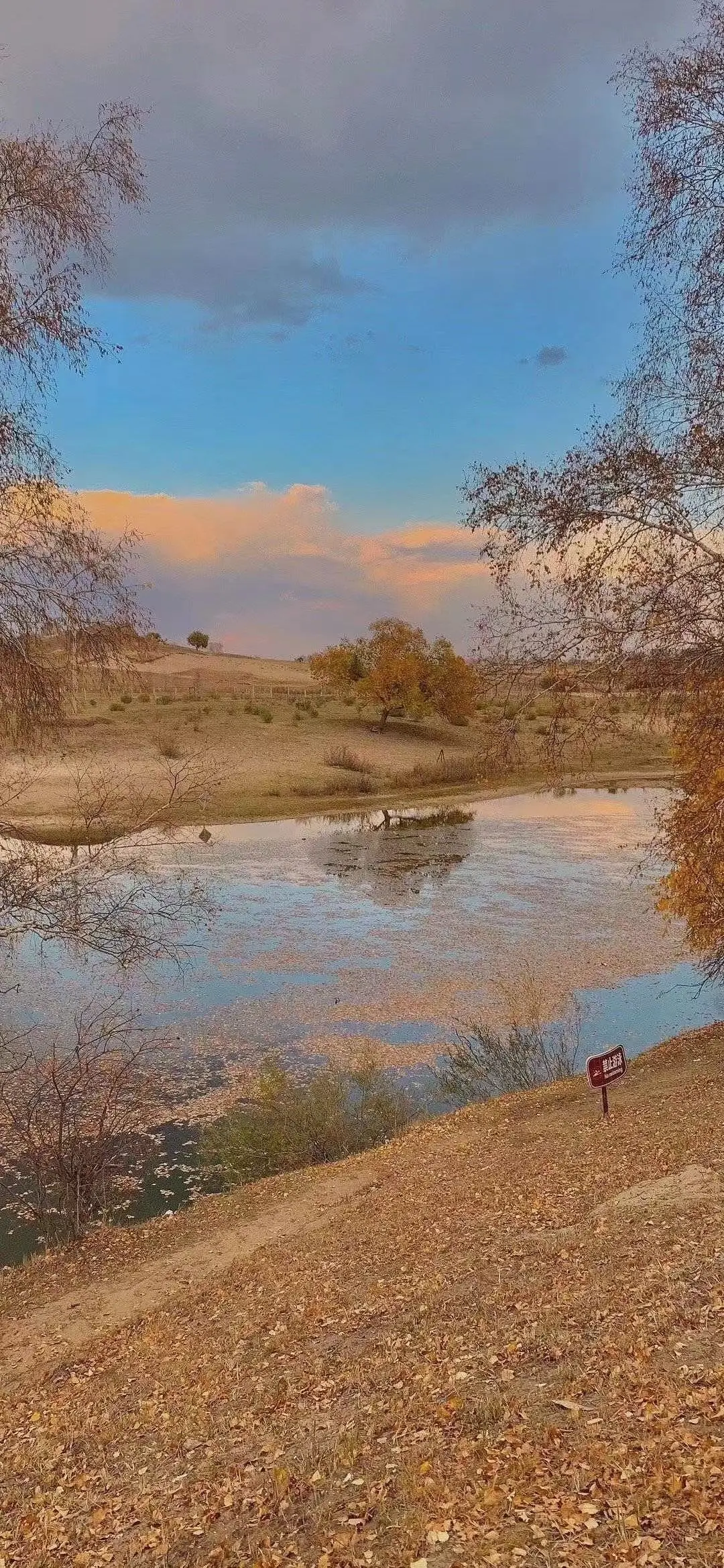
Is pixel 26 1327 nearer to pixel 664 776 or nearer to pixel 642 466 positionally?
pixel 642 466

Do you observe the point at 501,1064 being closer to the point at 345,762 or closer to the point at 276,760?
the point at 276,760

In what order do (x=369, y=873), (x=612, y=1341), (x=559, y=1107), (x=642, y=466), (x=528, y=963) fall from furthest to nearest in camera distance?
(x=369, y=873) → (x=528, y=963) → (x=559, y=1107) → (x=642, y=466) → (x=612, y=1341)

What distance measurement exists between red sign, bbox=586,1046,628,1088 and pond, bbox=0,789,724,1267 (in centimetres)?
242

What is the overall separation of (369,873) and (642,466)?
22549 millimetres

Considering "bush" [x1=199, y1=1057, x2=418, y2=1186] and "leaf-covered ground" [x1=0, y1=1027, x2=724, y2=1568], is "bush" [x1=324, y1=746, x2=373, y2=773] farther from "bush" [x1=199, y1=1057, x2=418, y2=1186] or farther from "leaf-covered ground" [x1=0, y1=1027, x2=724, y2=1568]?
"leaf-covered ground" [x1=0, y1=1027, x2=724, y2=1568]

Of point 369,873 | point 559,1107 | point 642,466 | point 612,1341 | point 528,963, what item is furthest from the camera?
point 369,873

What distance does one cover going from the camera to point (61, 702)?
8250mm

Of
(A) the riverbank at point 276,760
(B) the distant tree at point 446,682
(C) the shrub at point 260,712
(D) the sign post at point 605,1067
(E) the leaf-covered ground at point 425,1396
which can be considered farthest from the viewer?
(B) the distant tree at point 446,682

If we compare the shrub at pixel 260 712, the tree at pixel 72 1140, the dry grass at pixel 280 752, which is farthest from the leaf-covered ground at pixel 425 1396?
the shrub at pixel 260 712

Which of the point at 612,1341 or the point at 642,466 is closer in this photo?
the point at 612,1341

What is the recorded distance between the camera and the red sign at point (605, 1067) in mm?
10250

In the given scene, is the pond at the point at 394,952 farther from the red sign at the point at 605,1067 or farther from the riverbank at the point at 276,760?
the riverbank at the point at 276,760

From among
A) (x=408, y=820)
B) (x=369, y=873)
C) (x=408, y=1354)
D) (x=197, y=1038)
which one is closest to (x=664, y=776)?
(x=408, y=820)

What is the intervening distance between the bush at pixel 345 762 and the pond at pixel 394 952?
1108cm
